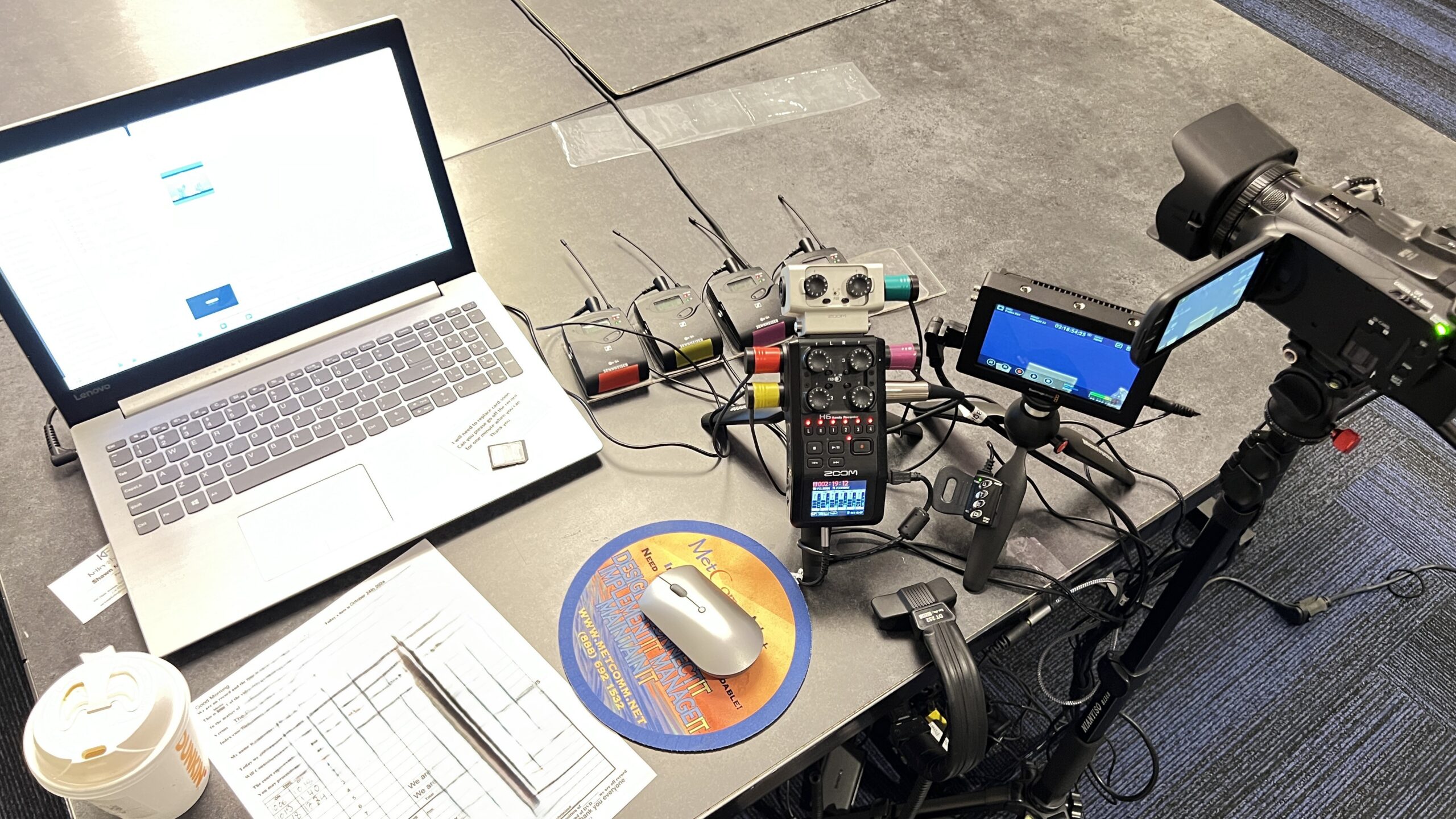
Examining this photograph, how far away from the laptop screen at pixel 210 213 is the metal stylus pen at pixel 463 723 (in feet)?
1.24

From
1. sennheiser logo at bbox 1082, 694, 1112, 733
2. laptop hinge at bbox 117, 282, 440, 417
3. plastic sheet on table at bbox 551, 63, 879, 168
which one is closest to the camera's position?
laptop hinge at bbox 117, 282, 440, 417

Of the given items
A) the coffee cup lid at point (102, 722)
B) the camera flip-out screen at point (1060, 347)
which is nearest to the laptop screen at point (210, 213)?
the coffee cup lid at point (102, 722)

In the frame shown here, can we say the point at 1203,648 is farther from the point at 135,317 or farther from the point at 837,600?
the point at 135,317

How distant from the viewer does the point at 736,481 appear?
94 cm

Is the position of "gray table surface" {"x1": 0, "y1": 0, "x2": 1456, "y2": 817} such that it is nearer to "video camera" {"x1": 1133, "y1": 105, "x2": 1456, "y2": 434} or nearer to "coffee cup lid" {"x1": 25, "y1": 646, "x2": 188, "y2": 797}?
"coffee cup lid" {"x1": 25, "y1": 646, "x2": 188, "y2": 797}

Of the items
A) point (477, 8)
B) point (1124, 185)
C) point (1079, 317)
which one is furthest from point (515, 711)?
point (477, 8)

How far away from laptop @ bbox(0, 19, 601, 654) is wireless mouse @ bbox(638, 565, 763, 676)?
182 millimetres

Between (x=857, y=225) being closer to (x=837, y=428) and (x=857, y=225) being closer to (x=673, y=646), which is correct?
(x=837, y=428)

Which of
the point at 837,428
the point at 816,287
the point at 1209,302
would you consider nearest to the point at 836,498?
the point at 837,428

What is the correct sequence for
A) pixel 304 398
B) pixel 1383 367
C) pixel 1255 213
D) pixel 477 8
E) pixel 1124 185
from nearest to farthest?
pixel 1383 367 → pixel 1255 213 → pixel 304 398 → pixel 1124 185 → pixel 477 8

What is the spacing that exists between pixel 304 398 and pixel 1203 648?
1399 millimetres

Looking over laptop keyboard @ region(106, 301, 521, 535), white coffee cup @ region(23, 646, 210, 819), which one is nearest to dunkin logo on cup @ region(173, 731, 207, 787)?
white coffee cup @ region(23, 646, 210, 819)

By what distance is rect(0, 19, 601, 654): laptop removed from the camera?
0.80 m

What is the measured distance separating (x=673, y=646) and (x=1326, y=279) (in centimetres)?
60
